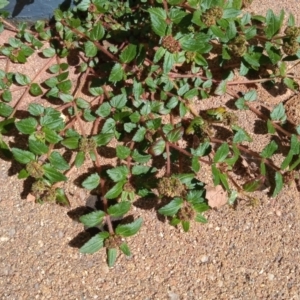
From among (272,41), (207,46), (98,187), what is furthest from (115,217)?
(272,41)

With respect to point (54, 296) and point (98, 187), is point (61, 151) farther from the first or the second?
point (54, 296)

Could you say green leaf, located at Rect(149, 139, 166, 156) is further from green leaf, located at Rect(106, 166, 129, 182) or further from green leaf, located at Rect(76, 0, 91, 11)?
green leaf, located at Rect(76, 0, 91, 11)

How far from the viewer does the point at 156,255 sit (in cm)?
237

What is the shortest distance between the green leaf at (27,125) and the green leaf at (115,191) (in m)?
0.39

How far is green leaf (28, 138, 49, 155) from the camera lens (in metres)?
2.18

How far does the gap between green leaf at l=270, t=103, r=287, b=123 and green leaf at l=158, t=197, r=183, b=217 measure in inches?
25.7

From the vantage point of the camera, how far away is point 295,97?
8.82 ft

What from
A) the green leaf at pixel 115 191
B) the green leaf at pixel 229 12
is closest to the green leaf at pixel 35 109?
the green leaf at pixel 115 191

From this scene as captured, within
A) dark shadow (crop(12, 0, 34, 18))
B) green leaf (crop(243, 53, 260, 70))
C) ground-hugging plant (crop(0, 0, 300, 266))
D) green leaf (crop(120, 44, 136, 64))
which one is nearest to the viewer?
ground-hugging plant (crop(0, 0, 300, 266))

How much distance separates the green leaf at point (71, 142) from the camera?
7.45 ft

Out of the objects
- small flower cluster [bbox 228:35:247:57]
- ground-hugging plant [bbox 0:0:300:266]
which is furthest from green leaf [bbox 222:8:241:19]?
small flower cluster [bbox 228:35:247:57]

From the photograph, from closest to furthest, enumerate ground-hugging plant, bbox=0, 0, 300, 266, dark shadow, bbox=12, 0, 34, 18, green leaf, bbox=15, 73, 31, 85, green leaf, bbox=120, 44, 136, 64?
1. ground-hugging plant, bbox=0, 0, 300, 266
2. green leaf, bbox=120, 44, 136, 64
3. green leaf, bbox=15, 73, 31, 85
4. dark shadow, bbox=12, 0, 34, 18

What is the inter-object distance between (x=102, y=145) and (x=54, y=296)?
2.09 feet

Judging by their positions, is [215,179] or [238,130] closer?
[215,179]
